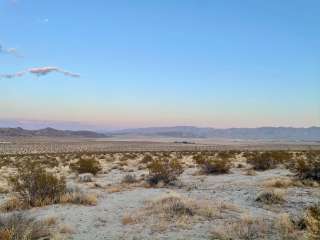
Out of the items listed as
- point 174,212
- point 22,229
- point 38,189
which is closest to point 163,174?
point 38,189

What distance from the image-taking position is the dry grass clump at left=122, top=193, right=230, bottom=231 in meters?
10.8

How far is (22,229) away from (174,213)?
4337mm

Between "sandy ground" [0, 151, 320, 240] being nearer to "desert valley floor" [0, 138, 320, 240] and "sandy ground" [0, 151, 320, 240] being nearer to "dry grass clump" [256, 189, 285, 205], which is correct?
"desert valley floor" [0, 138, 320, 240]

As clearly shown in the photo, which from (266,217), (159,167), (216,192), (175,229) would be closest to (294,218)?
(266,217)

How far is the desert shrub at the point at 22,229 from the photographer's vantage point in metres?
8.43

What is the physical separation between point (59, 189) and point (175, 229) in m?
6.22

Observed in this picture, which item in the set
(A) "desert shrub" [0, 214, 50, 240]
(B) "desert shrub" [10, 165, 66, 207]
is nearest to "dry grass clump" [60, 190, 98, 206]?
(B) "desert shrub" [10, 165, 66, 207]

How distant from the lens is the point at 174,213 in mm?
11734

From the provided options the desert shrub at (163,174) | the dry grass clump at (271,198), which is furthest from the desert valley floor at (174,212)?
the desert shrub at (163,174)

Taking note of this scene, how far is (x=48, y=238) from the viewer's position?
924 cm

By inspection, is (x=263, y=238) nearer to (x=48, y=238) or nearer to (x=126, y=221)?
(x=126, y=221)

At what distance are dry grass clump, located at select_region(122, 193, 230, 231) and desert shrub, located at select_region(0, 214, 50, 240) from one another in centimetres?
232

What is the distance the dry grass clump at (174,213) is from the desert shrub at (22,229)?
2.32 metres

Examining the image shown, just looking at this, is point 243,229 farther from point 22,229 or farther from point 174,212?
point 22,229
